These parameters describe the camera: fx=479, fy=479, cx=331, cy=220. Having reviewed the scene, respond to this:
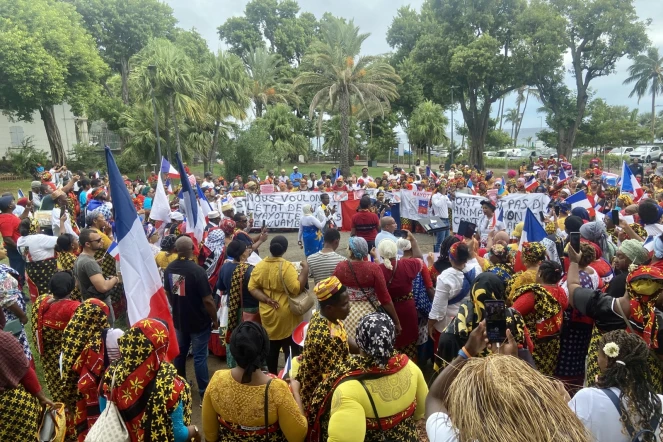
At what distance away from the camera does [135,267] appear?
368 centimetres

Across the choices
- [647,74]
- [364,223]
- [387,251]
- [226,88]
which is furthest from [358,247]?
[647,74]

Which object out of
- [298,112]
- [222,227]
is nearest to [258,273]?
[222,227]

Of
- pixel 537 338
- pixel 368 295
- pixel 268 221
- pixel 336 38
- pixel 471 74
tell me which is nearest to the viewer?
pixel 537 338

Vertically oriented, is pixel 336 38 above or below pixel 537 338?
above

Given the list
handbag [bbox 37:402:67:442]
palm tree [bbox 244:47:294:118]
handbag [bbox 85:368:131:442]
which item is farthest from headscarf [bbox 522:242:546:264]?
palm tree [bbox 244:47:294:118]

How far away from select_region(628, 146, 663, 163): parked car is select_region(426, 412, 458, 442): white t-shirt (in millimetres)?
41836

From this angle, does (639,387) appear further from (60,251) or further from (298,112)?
(298,112)

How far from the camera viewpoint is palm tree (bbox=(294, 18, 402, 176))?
26.0 meters

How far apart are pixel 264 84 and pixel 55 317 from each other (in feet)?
135

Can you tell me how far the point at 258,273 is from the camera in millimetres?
4965

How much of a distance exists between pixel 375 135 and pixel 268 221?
32.0m

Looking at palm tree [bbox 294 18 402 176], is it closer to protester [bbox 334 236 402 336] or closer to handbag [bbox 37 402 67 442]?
protester [bbox 334 236 402 336]

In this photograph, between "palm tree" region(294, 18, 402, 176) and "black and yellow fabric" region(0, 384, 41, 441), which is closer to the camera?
"black and yellow fabric" region(0, 384, 41, 441)

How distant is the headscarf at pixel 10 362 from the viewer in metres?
3.17
